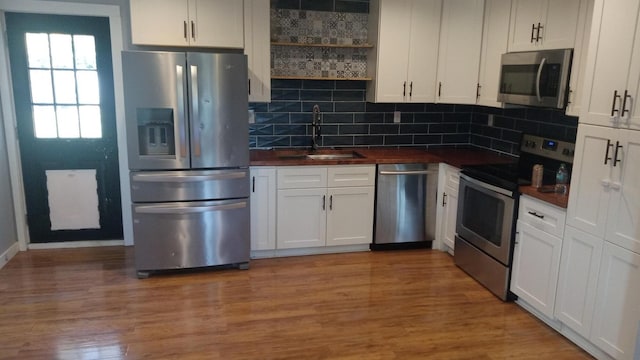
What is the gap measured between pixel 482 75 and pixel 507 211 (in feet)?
4.37

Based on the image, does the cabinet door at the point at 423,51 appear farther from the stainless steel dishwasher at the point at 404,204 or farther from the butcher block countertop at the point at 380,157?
the stainless steel dishwasher at the point at 404,204

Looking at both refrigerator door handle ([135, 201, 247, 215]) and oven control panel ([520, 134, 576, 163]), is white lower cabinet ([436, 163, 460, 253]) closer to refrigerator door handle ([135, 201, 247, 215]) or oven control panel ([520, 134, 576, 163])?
oven control panel ([520, 134, 576, 163])

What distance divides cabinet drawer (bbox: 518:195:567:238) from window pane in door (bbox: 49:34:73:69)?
148 inches

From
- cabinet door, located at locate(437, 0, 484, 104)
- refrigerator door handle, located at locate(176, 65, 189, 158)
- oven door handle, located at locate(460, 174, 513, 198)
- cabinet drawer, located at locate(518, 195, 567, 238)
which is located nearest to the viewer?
cabinet drawer, located at locate(518, 195, 567, 238)

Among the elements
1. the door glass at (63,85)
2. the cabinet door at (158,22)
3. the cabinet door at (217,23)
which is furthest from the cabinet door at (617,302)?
the door glass at (63,85)

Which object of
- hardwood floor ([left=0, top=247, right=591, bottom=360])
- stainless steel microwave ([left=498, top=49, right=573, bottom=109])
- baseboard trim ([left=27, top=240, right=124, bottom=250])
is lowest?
hardwood floor ([left=0, top=247, right=591, bottom=360])

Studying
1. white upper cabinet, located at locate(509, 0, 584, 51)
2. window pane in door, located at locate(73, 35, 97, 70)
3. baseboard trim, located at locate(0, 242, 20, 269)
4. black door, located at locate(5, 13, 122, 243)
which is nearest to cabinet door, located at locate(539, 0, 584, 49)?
white upper cabinet, located at locate(509, 0, 584, 51)

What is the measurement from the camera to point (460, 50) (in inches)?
161

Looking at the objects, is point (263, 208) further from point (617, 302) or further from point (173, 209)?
point (617, 302)

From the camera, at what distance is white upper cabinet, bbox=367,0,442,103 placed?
13.4 ft

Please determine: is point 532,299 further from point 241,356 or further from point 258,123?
point 258,123

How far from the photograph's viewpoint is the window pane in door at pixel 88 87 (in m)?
Answer: 3.99

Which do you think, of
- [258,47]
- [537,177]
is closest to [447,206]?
[537,177]

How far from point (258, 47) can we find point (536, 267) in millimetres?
2683
